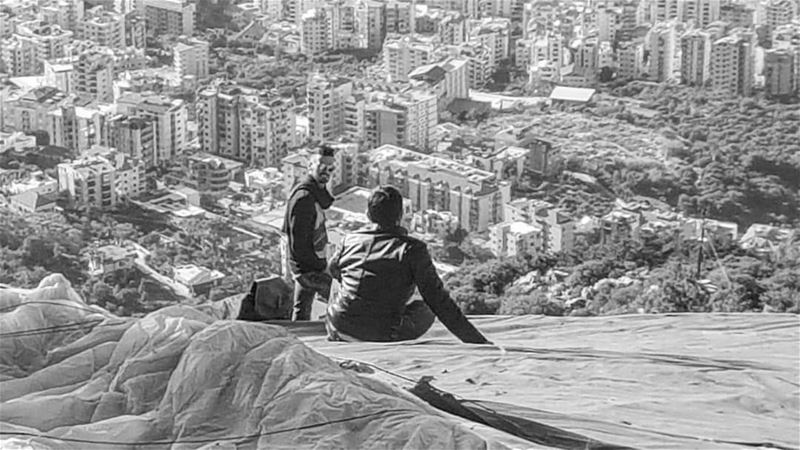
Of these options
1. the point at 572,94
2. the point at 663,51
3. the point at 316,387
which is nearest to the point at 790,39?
the point at 663,51

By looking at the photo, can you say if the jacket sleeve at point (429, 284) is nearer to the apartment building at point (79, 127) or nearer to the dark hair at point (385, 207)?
the dark hair at point (385, 207)

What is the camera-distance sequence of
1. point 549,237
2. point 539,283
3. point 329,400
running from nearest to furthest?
point 329,400 → point 539,283 → point 549,237

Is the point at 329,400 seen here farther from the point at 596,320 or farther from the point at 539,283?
the point at 539,283

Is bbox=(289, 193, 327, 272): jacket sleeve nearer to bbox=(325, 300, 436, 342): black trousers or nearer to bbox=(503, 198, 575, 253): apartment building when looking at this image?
bbox=(325, 300, 436, 342): black trousers

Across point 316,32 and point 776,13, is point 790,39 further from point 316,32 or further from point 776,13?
point 316,32

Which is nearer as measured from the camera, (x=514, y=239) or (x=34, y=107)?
(x=514, y=239)

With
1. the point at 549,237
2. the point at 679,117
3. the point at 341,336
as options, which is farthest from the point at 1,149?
the point at 341,336
